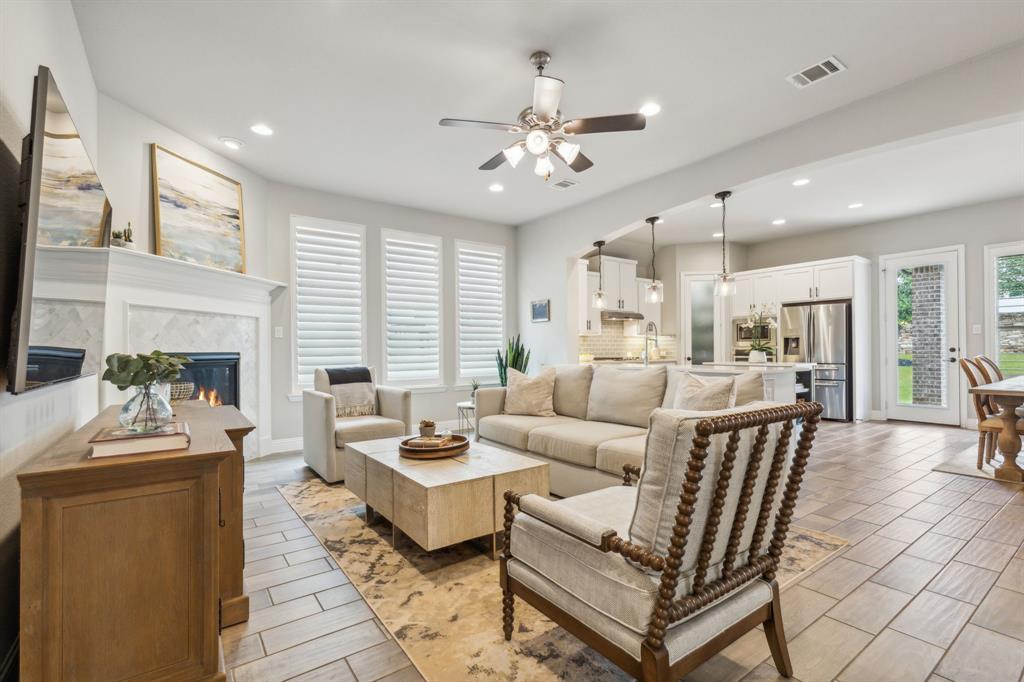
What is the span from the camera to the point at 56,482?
3.96 feet

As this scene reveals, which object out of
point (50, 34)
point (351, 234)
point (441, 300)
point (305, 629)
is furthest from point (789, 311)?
point (50, 34)

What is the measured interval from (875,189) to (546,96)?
15.7ft

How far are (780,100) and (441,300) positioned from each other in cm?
414

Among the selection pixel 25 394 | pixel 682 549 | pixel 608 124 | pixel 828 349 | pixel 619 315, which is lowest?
pixel 682 549

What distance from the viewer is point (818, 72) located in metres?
3.04

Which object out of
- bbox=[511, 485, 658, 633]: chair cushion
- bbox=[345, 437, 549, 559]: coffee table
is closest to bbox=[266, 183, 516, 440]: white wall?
bbox=[345, 437, 549, 559]: coffee table

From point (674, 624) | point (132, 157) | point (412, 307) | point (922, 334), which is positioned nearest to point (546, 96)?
point (674, 624)

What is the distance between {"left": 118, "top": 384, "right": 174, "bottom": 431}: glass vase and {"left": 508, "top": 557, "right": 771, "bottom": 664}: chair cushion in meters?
1.31

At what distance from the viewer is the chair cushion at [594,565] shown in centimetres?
129

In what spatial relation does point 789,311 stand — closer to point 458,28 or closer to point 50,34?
point 458,28

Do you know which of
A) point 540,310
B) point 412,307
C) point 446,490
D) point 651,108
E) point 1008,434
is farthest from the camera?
point 540,310

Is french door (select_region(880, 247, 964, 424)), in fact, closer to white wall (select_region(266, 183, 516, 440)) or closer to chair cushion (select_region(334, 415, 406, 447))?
white wall (select_region(266, 183, 516, 440))

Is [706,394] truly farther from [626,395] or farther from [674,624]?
[674,624]

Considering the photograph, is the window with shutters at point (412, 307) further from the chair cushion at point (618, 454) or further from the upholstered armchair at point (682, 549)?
the upholstered armchair at point (682, 549)
